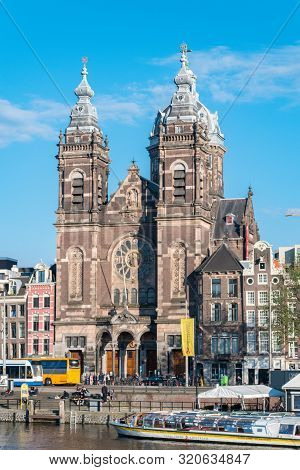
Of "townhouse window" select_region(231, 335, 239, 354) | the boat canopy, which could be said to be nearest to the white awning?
the boat canopy

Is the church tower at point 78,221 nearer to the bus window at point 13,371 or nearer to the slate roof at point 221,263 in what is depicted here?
the bus window at point 13,371

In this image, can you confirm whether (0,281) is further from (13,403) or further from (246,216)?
(13,403)

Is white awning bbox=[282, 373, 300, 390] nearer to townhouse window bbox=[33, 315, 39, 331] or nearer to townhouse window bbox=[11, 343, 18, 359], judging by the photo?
townhouse window bbox=[33, 315, 39, 331]

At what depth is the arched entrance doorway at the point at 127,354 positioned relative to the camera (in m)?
118

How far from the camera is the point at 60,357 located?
379 ft

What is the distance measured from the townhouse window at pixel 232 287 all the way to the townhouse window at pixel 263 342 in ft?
17.0

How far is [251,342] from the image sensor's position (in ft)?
364

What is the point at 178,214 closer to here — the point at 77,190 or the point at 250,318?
the point at 77,190

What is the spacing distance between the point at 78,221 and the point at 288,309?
32119 mm

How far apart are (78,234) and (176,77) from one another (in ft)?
70.9

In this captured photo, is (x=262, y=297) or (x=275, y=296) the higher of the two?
(x=262, y=297)

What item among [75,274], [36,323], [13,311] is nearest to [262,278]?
[75,274]

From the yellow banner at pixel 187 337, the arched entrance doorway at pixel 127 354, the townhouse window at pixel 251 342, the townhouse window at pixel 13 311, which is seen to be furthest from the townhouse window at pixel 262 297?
the townhouse window at pixel 13 311
